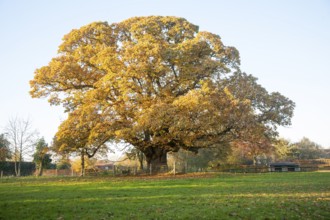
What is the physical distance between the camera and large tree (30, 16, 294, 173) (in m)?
29.7

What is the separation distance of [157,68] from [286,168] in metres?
33.5

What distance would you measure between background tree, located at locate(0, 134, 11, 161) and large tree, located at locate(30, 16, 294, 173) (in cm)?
1735

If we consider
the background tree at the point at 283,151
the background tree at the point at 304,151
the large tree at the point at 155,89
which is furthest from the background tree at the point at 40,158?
the background tree at the point at 304,151

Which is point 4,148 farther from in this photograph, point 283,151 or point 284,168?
point 283,151

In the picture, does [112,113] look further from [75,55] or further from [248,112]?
[248,112]

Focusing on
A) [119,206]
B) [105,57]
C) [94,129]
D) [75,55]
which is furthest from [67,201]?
Answer: [75,55]

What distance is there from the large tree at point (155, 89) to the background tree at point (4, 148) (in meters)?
17.4

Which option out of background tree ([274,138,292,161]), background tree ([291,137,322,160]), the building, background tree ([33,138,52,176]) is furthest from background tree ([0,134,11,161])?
background tree ([291,137,322,160])

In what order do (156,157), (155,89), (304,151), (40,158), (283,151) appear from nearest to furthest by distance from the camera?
(155,89) → (156,157) → (40,158) → (283,151) → (304,151)

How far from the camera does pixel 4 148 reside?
47.9 meters

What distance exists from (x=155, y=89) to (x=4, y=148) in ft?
94.6

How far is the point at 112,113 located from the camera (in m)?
31.9

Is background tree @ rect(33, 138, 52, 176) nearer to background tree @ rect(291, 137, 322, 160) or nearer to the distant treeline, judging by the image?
the distant treeline

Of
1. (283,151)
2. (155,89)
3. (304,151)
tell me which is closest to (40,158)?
(155,89)
